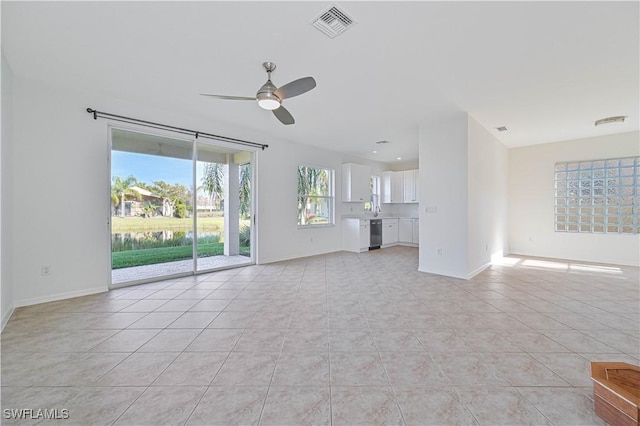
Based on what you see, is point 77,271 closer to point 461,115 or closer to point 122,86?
point 122,86

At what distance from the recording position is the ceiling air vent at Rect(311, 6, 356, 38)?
1972 mm

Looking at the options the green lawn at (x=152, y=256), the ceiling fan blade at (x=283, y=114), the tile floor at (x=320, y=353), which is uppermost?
the ceiling fan blade at (x=283, y=114)

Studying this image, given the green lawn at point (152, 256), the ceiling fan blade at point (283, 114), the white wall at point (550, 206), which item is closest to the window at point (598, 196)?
the white wall at point (550, 206)

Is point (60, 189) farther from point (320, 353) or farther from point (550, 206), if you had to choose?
point (550, 206)

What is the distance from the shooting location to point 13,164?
299 cm

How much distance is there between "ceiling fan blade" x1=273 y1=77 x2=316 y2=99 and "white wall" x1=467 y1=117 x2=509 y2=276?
3055mm

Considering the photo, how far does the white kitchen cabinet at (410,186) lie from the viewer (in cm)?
805

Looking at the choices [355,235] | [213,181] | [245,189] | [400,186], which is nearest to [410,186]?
[400,186]

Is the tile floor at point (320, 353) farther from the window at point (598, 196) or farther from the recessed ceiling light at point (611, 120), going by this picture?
the recessed ceiling light at point (611, 120)

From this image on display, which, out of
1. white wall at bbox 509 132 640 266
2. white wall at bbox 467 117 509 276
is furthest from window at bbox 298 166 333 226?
white wall at bbox 509 132 640 266

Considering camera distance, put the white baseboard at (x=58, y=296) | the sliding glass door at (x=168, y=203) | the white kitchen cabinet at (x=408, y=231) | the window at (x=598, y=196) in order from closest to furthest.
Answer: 1. the white baseboard at (x=58, y=296)
2. the sliding glass door at (x=168, y=203)
3. the window at (x=598, y=196)
4. the white kitchen cabinet at (x=408, y=231)

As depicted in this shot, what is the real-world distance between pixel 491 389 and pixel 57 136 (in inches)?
204

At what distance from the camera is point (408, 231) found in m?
8.22

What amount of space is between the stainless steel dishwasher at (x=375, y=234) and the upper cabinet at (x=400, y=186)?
1378 millimetres
